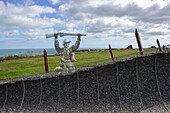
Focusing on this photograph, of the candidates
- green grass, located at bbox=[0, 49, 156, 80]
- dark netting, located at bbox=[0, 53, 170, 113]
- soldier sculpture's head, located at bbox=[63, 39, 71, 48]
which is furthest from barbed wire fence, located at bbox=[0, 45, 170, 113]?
green grass, located at bbox=[0, 49, 156, 80]

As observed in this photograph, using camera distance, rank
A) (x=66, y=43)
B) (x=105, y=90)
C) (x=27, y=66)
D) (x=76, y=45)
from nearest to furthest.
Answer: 1. (x=105, y=90)
2. (x=66, y=43)
3. (x=76, y=45)
4. (x=27, y=66)

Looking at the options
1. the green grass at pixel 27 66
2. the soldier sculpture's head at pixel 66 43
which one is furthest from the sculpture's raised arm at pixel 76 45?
the green grass at pixel 27 66

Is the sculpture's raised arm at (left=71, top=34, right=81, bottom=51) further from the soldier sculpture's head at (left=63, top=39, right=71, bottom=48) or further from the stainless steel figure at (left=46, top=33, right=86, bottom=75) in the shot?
the soldier sculpture's head at (left=63, top=39, right=71, bottom=48)

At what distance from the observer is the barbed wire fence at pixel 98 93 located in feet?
18.2

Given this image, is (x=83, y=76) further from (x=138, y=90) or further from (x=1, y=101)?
(x=1, y=101)

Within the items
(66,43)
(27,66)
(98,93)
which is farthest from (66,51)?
(27,66)

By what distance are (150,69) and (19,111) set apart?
5.14 m

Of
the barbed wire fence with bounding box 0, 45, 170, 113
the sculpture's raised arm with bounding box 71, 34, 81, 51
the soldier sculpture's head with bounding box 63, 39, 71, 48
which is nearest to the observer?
the barbed wire fence with bounding box 0, 45, 170, 113

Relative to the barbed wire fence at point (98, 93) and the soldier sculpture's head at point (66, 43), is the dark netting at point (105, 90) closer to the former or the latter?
the barbed wire fence at point (98, 93)

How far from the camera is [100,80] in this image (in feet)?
20.8

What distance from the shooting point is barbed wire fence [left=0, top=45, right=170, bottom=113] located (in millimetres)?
5547

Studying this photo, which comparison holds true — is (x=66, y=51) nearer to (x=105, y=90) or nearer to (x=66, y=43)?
(x=66, y=43)

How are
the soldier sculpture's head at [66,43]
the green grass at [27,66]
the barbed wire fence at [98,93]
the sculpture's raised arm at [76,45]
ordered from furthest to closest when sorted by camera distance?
the green grass at [27,66] → the sculpture's raised arm at [76,45] → the soldier sculpture's head at [66,43] → the barbed wire fence at [98,93]

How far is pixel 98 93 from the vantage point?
6.14 meters
